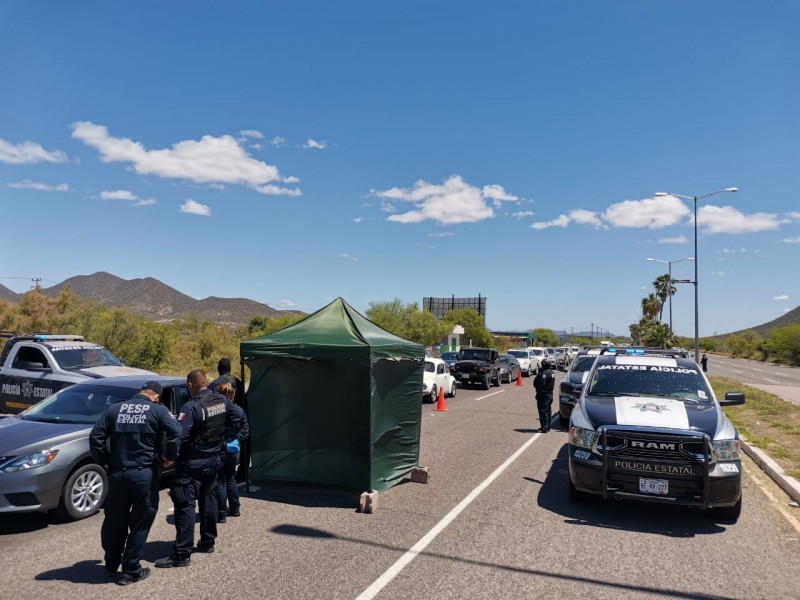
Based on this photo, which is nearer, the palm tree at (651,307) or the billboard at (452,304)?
the palm tree at (651,307)

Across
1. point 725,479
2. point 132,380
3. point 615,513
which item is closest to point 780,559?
point 725,479

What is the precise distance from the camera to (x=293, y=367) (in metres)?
7.96

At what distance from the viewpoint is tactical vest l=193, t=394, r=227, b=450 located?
5.36 m

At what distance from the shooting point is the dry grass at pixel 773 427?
35.0 feet

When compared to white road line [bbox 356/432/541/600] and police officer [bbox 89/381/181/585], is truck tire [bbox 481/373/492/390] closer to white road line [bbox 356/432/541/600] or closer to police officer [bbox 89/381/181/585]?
white road line [bbox 356/432/541/600]

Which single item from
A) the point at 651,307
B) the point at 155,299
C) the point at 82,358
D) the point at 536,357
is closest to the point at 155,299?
the point at 155,299

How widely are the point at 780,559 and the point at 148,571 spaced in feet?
19.0

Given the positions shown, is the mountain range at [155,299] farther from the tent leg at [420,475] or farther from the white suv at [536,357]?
the tent leg at [420,475]

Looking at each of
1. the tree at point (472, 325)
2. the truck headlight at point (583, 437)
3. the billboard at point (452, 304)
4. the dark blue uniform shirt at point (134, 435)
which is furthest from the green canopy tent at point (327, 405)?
the billboard at point (452, 304)

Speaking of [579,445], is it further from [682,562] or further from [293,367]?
[293,367]

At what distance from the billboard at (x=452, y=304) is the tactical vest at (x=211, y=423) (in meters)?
108

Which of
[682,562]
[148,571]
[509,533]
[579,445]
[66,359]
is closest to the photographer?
[148,571]

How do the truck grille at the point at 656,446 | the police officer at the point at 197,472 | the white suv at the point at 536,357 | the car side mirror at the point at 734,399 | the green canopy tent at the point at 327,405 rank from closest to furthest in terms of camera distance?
the police officer at the point at 197,472, the truck grille at the point at 656,446, the green canopy tent at the point at 327,405, the car side mirror at the point at 734,399, the white suv at the point at 536,357

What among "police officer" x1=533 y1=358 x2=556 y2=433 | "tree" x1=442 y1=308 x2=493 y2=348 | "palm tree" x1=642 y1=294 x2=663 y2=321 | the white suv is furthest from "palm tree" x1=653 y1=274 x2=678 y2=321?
"police officer" x1=533 y1=358 x2=556 y2=433
